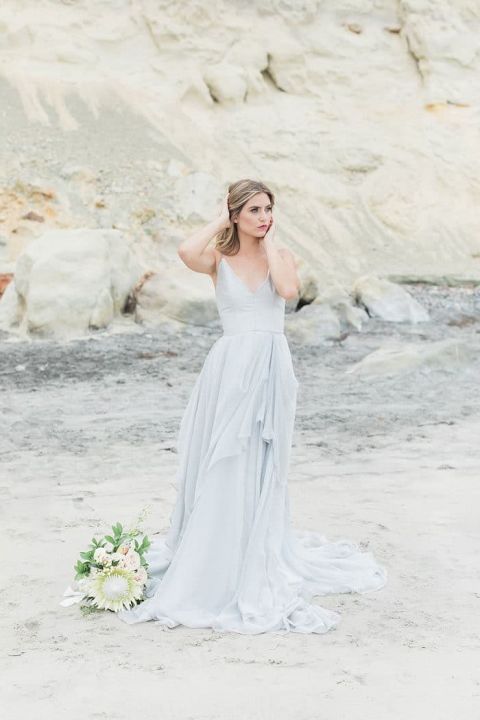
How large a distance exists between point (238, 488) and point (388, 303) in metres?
12.4

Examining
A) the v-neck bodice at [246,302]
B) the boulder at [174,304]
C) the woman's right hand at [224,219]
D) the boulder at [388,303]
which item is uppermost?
the woman's right hand at [224,219]

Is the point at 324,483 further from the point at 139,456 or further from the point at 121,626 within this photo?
the point at 121,626

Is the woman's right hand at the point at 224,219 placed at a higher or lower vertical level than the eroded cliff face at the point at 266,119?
higher

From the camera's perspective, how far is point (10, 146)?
20.2 metres

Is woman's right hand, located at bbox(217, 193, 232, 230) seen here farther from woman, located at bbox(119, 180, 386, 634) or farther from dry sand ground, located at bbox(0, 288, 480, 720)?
dry sand ground, located at bbox(0, 288, 480, 720)

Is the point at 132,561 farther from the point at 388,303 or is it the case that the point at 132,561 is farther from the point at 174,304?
the point at 388,303

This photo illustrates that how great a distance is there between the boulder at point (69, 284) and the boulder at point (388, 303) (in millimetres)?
3995

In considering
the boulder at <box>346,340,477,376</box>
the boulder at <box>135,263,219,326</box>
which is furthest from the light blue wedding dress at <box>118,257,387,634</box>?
the boulder at <box>135,263,219,326</box>

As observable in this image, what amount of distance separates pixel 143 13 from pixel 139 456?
18.4 m

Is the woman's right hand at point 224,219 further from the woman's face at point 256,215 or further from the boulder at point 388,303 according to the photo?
the boulder at point 388,303

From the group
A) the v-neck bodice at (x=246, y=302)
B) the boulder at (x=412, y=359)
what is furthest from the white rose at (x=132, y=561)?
the boulder at (x=412, y=359)

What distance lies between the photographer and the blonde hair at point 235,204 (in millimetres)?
4680

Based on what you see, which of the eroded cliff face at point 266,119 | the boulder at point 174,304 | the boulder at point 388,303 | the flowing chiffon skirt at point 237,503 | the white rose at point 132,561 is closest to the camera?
the flowing chiffon skirt at point 237,503

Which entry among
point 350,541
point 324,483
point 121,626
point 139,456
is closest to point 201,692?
point 121,626
